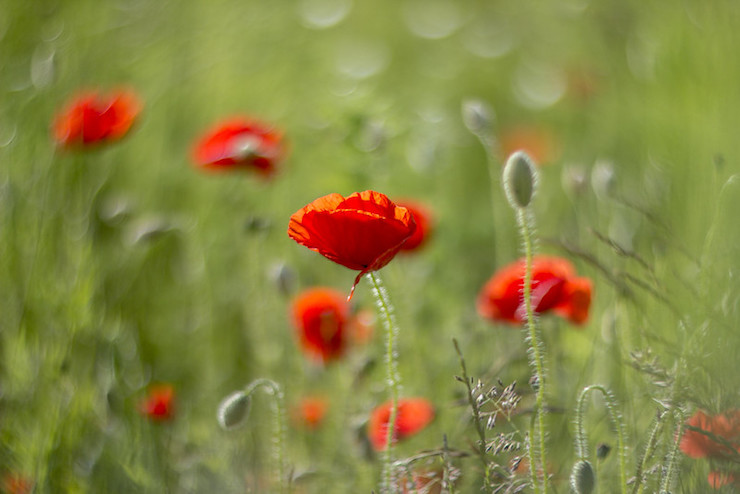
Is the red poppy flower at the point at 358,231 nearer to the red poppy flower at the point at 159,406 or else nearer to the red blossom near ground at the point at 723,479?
the red blossom near ground at the point at 723,479

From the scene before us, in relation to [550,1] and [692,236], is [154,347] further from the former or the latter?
[550,1]

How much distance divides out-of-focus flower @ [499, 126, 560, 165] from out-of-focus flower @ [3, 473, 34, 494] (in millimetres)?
2030

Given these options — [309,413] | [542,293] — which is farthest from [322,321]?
[542,293]

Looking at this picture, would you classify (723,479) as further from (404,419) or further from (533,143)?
(533,143)

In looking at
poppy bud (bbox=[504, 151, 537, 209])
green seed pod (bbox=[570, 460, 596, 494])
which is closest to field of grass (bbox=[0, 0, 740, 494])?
green seed pod (bbox=[570, 460, 596, 494])

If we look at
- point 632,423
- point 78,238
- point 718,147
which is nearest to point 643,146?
point 718,147

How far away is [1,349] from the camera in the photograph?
1.85m

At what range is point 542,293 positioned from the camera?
1.30 meters

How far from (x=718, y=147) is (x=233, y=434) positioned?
4.22 feet

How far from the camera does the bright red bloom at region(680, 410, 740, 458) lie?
103cm

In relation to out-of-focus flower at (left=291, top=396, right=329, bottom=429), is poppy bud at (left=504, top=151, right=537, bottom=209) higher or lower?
higher

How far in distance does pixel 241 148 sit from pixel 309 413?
1.94 feet

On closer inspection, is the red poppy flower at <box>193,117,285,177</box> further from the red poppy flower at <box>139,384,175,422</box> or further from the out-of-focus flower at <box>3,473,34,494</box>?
the out-of-focus flower at <box>3,473,34,494</box>

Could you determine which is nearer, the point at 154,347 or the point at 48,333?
the point at 48,333
